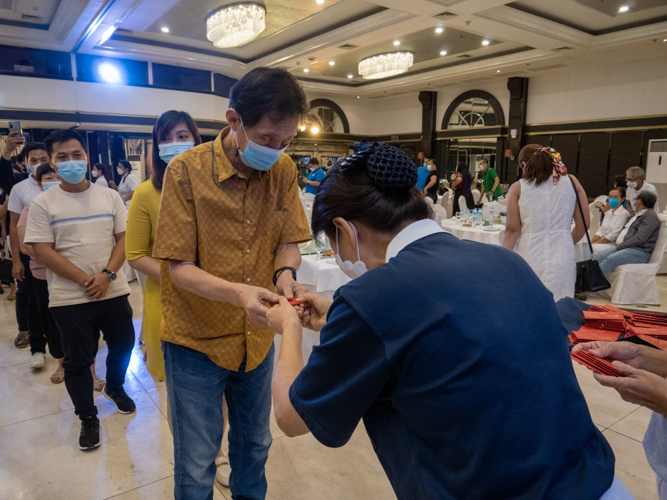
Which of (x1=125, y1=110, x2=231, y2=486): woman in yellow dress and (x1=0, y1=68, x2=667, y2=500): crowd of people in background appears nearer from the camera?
(x1=0, y1=68, x2=667, y2=500): crowd of people in background

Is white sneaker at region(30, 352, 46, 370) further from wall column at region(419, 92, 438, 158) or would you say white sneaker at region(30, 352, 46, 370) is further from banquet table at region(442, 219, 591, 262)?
wall column at region(419, 92, 438, 158)

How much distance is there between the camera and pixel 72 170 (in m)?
2.54

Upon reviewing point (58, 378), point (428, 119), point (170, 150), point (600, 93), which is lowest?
point (58, 378)

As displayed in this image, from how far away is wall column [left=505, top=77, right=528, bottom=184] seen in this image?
39.8 ft

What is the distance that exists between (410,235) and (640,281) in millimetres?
5591

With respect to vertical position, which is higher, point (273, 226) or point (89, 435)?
point (273, 226)

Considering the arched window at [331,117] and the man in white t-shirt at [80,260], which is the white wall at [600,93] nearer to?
the arched window at [331,117]

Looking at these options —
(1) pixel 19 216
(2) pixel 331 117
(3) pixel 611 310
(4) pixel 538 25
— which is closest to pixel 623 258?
(4) pixel 538 25

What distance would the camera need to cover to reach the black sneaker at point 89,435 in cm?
256

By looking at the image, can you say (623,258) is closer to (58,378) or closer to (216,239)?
(216,239)

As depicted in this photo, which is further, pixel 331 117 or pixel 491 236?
pixel 331 117

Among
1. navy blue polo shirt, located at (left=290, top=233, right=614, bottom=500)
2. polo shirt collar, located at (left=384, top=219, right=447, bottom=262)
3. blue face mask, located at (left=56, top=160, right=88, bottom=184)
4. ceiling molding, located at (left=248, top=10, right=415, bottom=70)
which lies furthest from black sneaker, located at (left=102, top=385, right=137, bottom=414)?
ceiling molding, located at (left=248, top=10, right=415, bottom=70)

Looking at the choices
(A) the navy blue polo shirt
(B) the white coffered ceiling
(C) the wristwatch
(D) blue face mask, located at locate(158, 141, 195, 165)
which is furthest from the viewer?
(B) the white coffered ceiling

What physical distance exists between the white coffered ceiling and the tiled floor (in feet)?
19.1
